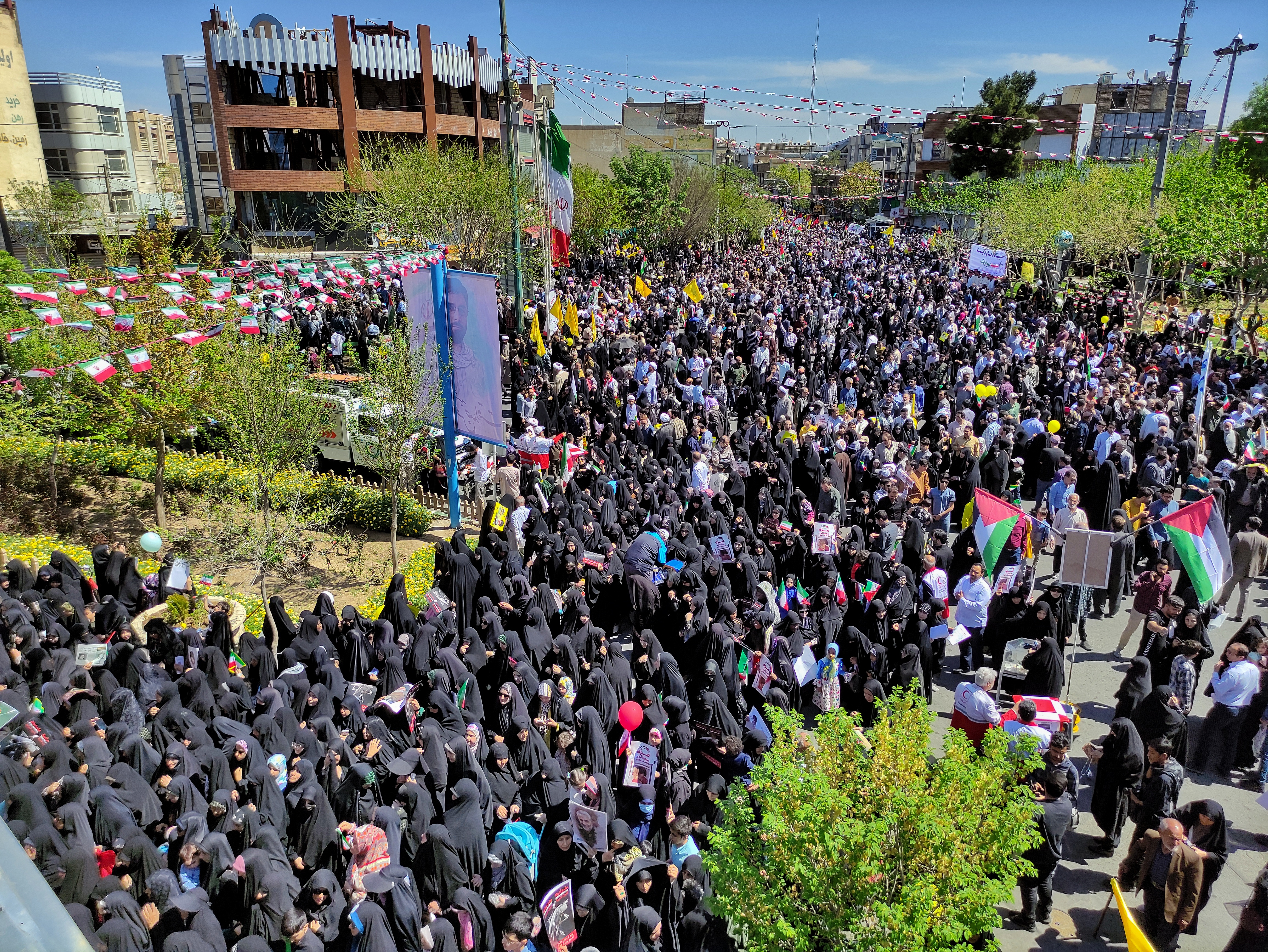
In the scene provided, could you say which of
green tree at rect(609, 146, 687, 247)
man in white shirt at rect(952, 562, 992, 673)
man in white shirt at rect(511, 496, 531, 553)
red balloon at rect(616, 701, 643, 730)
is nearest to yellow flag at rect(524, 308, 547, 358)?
man in white shirt at rect(511, 496, 531, 553)

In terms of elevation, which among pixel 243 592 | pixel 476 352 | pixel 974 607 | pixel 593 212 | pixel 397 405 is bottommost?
pixel 243 592

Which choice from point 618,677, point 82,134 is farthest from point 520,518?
point 82,134

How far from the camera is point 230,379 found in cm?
1128

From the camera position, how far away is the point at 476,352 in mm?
11516

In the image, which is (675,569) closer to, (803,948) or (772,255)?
(803,948)

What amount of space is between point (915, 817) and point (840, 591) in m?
5.25

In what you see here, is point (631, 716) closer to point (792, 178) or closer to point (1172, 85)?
point (1172, 85)

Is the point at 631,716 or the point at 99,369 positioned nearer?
the point at 631,716

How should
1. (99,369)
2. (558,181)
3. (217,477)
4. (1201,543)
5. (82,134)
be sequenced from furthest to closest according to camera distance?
(82,134) → (558,181) → (217,477) → (99,369) → (1201,543)

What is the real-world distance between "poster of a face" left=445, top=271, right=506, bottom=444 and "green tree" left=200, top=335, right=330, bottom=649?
2.20 m

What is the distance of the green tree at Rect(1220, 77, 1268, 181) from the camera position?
3005 centimetres

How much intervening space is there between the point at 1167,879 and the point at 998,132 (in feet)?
202

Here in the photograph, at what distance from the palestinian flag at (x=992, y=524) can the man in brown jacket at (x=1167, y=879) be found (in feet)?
11.7

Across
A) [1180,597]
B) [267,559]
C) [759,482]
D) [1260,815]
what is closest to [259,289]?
[267,559]
